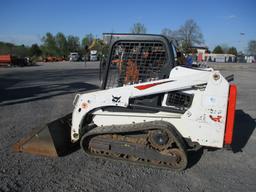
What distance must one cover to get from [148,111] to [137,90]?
1.27 feet

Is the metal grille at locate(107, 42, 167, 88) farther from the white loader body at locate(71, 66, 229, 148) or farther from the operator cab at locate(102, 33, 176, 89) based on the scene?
the white loader body at locate(71, 66, 229, 148)

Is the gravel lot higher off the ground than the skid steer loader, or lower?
lower

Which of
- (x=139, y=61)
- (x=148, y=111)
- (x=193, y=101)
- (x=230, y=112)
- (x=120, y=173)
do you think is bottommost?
(x=120, y=173)

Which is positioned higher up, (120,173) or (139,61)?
(139,61)

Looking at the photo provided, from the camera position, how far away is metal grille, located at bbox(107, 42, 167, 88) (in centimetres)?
394

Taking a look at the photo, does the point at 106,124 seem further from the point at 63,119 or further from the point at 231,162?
the point at 231,162

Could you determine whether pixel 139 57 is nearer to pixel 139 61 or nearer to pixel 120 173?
pixel 139 61

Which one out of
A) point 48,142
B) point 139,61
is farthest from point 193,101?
point 48,142

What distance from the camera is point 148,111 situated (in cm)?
388

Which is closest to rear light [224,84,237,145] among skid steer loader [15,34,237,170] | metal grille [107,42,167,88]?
skid steer loader [15,34,237,170]

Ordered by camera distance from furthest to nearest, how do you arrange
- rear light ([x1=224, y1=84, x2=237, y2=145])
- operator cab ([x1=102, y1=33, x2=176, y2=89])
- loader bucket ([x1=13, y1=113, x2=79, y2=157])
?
loader bucket ([x1=13, y1=113, x2=79, y2=157]) → operator cab ([x1=102, y1=33, x2=176, y2=89]) → rear light ([x1=224, y1=84, x2=237, y2=145])

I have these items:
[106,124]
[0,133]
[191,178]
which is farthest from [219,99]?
[0,133]

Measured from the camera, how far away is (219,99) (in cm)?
358

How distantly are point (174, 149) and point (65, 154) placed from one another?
1.90 meters
